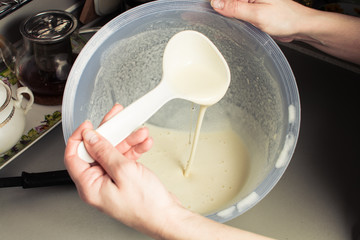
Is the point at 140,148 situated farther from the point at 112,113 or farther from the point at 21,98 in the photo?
the point at 21,98

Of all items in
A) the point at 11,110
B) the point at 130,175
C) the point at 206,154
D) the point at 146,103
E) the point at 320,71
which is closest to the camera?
the point at 130,175

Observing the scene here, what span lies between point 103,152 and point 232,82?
0.44m

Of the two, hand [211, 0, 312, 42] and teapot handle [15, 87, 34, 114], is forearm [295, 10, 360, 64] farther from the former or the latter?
teapot handle [15, 87, 34, 114]

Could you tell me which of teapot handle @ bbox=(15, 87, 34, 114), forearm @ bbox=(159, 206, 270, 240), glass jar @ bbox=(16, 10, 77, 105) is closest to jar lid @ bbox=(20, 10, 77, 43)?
glass jar @ bbox=(16, 10, 77, 105)

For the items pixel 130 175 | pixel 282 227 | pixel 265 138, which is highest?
pixel 130 175

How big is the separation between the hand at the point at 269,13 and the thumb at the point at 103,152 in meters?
0.34

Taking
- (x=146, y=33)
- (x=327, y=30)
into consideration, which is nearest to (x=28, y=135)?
(x=146, y=33)

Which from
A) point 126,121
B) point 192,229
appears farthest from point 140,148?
point 192,229

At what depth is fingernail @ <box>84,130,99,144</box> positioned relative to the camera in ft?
1.69

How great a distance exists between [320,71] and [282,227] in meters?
0.47

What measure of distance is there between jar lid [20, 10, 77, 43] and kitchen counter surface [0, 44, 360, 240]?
227 mm

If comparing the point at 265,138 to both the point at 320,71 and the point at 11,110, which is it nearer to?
the point at 320,71

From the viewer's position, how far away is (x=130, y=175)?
Result: 0.49 m

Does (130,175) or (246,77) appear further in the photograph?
(246,77)
